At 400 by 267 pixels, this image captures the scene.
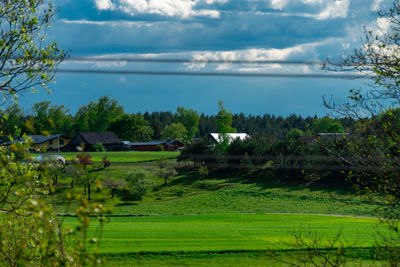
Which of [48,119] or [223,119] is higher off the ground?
[223,119]

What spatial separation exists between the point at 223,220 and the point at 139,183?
55.5ft

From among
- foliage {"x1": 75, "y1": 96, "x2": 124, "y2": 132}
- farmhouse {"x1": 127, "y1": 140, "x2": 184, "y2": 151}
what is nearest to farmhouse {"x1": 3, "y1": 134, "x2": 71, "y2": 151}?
foliage {"x1": 75, "y1": 96, "x2": 124, "y2": 132}

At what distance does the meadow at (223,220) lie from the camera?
18.7 meters

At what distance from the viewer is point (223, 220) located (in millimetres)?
33125

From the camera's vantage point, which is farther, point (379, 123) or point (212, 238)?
point (212, 238)

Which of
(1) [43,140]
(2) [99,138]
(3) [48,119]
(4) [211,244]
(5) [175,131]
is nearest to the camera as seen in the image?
(3) [48,119]

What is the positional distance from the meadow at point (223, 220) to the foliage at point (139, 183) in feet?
3.15

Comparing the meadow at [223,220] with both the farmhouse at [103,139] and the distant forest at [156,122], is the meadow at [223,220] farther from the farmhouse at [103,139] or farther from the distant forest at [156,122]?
the distant forest at [156,122]

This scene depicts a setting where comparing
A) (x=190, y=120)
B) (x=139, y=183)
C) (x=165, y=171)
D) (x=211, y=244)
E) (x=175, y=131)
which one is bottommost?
(x=139, y=183)

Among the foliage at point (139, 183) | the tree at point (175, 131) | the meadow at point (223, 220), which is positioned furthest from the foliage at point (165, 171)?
the tree at point (175, 131)

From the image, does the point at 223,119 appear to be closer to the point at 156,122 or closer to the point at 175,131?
the point at 175,131

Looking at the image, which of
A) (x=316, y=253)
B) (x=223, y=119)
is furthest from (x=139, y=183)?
(x=316, y=253)

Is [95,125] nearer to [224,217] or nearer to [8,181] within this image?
[224,217]

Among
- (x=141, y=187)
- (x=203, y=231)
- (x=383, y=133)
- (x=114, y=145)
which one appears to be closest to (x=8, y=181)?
(x=383, y=133)
